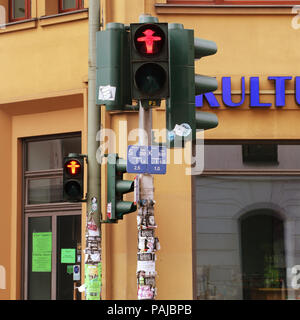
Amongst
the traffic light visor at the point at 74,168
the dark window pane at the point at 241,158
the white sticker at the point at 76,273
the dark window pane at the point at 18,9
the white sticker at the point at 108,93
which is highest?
the dark window pane at the point at 18,9

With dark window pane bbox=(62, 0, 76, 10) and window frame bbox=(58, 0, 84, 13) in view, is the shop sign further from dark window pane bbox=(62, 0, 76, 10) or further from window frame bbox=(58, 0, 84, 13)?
dark window pane bbox=(62, 0, 76, 10)

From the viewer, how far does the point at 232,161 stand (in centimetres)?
1440

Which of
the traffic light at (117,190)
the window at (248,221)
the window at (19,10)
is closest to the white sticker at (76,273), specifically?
the window at (248,221)

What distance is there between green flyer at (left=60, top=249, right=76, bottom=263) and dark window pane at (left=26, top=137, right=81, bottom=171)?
1697 mm

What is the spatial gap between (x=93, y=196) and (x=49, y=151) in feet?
17.1

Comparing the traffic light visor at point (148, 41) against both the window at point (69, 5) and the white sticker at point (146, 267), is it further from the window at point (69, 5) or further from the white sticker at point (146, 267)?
the window at point (69, 5)

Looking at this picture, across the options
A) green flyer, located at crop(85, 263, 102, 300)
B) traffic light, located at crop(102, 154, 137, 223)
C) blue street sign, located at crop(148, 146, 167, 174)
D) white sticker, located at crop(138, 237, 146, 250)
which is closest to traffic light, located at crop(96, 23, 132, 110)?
blue street sign, located at crop(148, 146, 167, 174)

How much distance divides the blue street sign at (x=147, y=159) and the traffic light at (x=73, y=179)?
89.1 inches

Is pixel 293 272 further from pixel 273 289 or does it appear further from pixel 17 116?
pixel 17 116

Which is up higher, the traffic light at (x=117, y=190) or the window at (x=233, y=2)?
the window at (x=233, y=2)

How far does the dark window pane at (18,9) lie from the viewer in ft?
53.7

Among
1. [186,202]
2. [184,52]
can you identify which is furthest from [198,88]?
[186,202]

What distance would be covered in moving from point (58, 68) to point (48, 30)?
0.82m

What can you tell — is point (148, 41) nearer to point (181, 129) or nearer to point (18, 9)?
point (181, 129)
